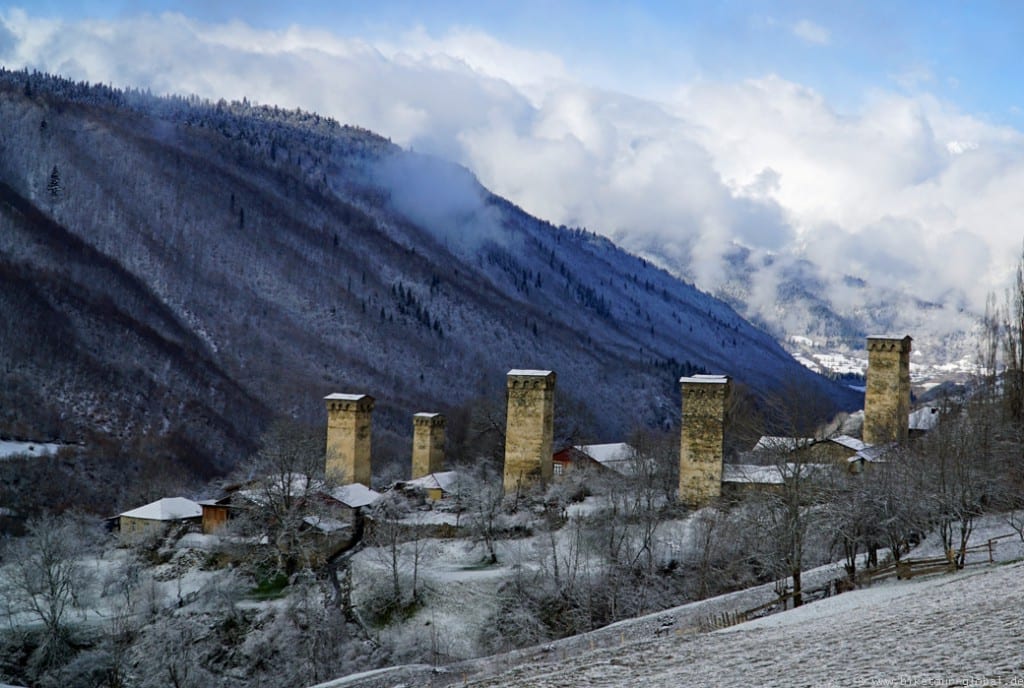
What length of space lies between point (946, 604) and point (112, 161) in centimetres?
15973

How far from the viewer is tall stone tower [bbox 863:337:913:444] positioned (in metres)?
39.9

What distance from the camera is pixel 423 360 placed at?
137 meters

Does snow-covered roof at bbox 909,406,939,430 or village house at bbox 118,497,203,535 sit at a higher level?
snow-covered roof at bbox 909,406,939,430

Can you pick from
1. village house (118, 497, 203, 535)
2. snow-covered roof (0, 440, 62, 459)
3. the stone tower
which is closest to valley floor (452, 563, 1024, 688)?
village house (118, 497, 203, 535)

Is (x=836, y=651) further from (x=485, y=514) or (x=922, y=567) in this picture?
(x=485, y=514)

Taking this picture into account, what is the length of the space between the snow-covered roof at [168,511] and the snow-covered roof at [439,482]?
10.3m

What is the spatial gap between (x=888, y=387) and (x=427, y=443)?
2347cm

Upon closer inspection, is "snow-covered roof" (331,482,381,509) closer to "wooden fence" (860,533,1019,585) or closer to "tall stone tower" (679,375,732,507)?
"tall stone tower" (679,375,732,507)

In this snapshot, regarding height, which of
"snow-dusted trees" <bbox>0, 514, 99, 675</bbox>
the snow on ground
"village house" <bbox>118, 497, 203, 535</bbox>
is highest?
the snow on ground

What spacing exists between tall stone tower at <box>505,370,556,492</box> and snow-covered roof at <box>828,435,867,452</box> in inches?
492

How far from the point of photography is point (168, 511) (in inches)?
1683

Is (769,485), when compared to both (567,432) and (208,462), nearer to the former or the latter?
(567,432)

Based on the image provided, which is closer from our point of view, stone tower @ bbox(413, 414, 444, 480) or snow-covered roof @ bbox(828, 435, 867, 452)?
snow-covered roof @ bbox(828, 435, 867, 452)

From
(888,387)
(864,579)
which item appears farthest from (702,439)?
(888,387)
